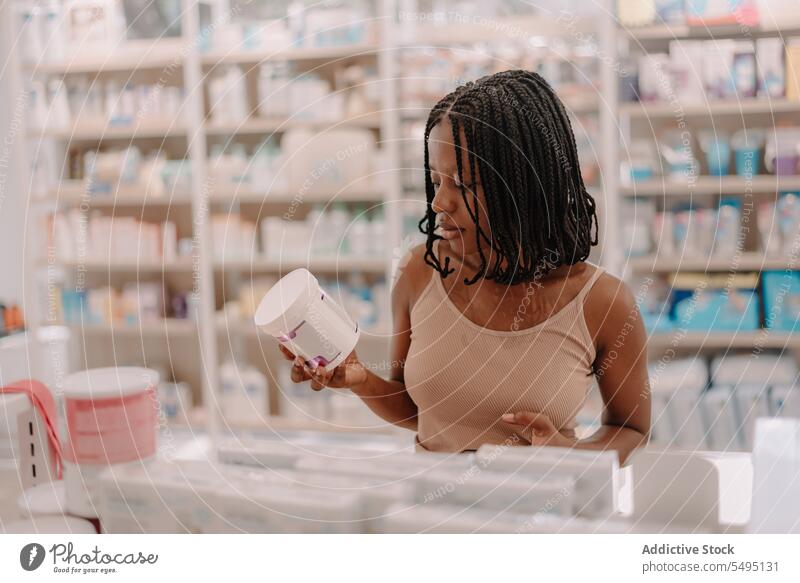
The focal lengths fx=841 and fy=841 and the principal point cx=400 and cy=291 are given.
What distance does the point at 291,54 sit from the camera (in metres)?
2.67

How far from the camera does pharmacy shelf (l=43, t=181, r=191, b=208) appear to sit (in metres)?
2.91

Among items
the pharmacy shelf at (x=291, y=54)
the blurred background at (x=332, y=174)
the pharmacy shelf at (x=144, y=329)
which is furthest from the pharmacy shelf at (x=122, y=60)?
the pharmacy shelf at (x=144, y=329)

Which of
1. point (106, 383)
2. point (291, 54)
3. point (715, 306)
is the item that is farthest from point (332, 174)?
point (106, 383)

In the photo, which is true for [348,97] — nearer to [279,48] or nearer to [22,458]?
[279,48]

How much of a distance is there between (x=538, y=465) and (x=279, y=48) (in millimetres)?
2099

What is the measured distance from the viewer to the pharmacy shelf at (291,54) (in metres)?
2.63

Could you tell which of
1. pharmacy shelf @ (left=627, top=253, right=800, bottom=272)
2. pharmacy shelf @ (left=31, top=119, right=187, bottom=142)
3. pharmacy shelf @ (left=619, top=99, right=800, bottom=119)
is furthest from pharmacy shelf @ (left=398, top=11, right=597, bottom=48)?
pharmacy shelf @ (left=31, top=119, right=187, bottom=142)

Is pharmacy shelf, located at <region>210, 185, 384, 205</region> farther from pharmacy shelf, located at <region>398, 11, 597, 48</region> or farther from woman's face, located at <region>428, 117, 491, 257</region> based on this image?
woman's face, located at <region>428, 117, 491, 257</region>

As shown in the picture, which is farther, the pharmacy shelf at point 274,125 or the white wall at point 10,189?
the pharmacy shelf at point 274,125

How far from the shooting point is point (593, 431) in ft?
3.66

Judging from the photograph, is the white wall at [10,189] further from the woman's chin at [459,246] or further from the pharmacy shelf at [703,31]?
the pharmacy shelf at [703,31]

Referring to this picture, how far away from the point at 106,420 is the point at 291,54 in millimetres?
1997

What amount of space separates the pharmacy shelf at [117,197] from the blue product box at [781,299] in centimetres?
187

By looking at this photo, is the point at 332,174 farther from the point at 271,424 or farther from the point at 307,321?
the point at 307,321
